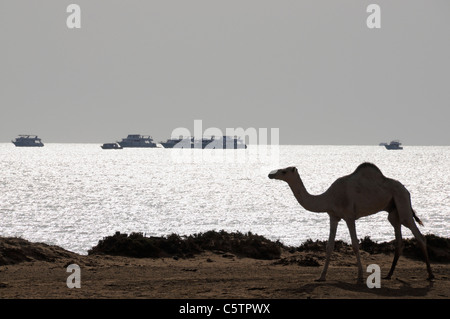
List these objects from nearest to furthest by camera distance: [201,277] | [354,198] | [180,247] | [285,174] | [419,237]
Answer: [354,198]
[285,174]
[419,237]
[201,277]
[180,247]

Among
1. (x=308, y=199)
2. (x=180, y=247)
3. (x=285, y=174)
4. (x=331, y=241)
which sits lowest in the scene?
(x=180, y=247)

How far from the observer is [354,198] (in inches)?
622

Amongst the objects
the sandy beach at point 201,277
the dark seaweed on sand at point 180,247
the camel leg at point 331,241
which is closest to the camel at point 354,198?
the camel leg at point 331,241

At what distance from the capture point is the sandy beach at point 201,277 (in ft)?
47.1

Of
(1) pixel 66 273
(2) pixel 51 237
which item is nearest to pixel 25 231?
(2) pixel 51 237

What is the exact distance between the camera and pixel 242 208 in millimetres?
83812

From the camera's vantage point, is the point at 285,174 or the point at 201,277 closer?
the point at 285,174

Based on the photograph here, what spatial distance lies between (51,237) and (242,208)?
1431 inches

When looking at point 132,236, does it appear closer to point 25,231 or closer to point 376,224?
point 25,231

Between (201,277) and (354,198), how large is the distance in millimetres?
4327

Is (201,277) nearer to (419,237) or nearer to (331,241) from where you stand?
(331,241)

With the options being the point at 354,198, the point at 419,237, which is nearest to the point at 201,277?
the point at 354,198

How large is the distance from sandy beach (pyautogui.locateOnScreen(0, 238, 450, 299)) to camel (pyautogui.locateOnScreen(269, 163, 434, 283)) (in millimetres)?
1284

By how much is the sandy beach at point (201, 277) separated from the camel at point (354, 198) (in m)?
1.28
